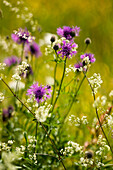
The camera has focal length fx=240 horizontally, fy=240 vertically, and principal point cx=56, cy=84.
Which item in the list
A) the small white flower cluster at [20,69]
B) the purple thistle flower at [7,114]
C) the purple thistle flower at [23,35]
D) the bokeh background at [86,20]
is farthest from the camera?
the bokeh background at [86,20]

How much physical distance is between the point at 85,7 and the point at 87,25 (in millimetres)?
297

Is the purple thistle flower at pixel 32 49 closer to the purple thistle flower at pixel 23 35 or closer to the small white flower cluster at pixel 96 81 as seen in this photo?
the purple thistle flower at pixel 23 35

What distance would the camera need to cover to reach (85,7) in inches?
87.4

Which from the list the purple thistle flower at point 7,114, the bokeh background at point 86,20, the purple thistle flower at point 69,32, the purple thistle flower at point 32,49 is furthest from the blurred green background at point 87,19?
the purple thistle flower at point 69,32

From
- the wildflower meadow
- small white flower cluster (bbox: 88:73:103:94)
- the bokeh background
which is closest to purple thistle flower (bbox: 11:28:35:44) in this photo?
the wildflower meadow

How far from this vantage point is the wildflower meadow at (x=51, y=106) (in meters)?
0.64

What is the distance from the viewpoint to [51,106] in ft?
2.01

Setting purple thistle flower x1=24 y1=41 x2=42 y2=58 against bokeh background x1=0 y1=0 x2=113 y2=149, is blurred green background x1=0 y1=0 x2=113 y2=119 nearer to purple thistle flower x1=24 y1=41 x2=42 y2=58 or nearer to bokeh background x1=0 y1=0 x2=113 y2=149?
bokeh background x1=0 y1=0 x2=113 y2=149

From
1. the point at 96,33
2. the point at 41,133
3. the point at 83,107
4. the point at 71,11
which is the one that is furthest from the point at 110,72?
the point at 71,11

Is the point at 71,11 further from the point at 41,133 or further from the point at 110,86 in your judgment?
the point at 41,133

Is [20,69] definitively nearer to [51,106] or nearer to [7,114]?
[51,106]

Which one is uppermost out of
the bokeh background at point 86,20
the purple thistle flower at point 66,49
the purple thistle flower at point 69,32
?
the bokeh background at point 86,20

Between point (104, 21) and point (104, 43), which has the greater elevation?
point (104, 21)

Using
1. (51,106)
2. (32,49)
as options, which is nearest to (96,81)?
(51,106)
